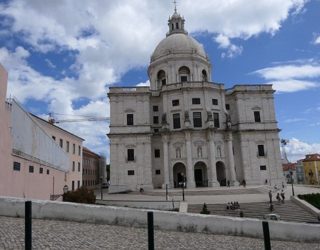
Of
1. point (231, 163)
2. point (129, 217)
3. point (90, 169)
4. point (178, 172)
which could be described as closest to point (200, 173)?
point (178, 172)

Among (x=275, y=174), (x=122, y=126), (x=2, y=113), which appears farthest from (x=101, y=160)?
(x=2, y=113)

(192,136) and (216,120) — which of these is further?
(216,120)

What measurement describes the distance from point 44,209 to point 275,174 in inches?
1777

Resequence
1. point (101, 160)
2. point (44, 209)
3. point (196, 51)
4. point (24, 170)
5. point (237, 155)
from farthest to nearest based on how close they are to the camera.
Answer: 1. point (101, 160)
2. point (196, 51)
3. point (237, 155)
4. point (24, 170)
5. point (44, 209)

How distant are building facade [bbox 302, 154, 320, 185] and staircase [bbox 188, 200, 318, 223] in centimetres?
A: 6513

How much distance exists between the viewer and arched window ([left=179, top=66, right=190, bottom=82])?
55875 millimetres

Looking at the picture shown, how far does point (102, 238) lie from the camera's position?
8.84 metres

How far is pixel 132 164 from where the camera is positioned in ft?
160

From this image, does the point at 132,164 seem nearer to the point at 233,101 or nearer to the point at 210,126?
the point at 210,126

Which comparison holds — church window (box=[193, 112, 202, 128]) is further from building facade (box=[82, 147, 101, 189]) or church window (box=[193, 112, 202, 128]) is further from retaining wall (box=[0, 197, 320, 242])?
retaining wall (box=[0, 197, 320, 242])

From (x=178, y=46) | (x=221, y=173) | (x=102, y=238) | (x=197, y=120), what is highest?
(x=178, y=46)

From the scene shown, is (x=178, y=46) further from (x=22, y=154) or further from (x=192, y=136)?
(x=22, y=154)

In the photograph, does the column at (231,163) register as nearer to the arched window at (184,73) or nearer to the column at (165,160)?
the column at (165,160)

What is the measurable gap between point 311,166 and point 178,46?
A: 6012cm
